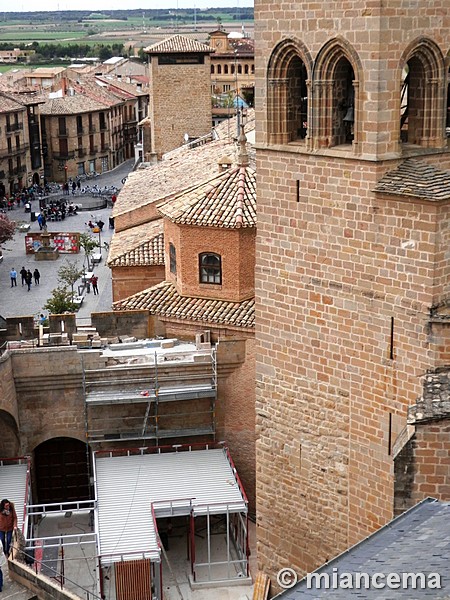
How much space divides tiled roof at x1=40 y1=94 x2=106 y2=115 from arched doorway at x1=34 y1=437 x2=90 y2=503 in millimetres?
58934

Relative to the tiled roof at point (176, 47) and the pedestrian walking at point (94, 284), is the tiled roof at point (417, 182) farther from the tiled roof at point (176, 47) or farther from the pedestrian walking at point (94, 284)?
the tiled roof at point (176, 47)

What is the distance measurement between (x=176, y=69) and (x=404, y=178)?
39.3 m

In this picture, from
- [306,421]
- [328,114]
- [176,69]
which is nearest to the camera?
[328,114]

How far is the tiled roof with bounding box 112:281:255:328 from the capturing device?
23.4m

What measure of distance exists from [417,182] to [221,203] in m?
10.7

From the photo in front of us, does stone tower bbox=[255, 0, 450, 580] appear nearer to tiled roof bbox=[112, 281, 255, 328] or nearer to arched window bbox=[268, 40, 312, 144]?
arched window bbox=[268, 40, 312, 144]

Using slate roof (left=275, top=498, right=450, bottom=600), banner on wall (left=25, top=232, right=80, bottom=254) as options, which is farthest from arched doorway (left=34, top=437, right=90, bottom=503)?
banner on wall (left=25, top=232, right=80, bottom=254)

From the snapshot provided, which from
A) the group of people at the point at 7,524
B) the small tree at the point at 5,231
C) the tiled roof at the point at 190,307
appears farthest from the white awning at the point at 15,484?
the small tree at the point at 5,231

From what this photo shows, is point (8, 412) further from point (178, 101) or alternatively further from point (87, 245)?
point (178, 101)

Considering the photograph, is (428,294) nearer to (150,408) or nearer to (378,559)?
(378,559)

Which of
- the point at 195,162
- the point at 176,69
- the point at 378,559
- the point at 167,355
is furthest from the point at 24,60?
the point at 378,559

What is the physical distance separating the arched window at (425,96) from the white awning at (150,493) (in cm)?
991

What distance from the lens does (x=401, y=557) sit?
10094 millimetres

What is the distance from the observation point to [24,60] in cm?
17275
